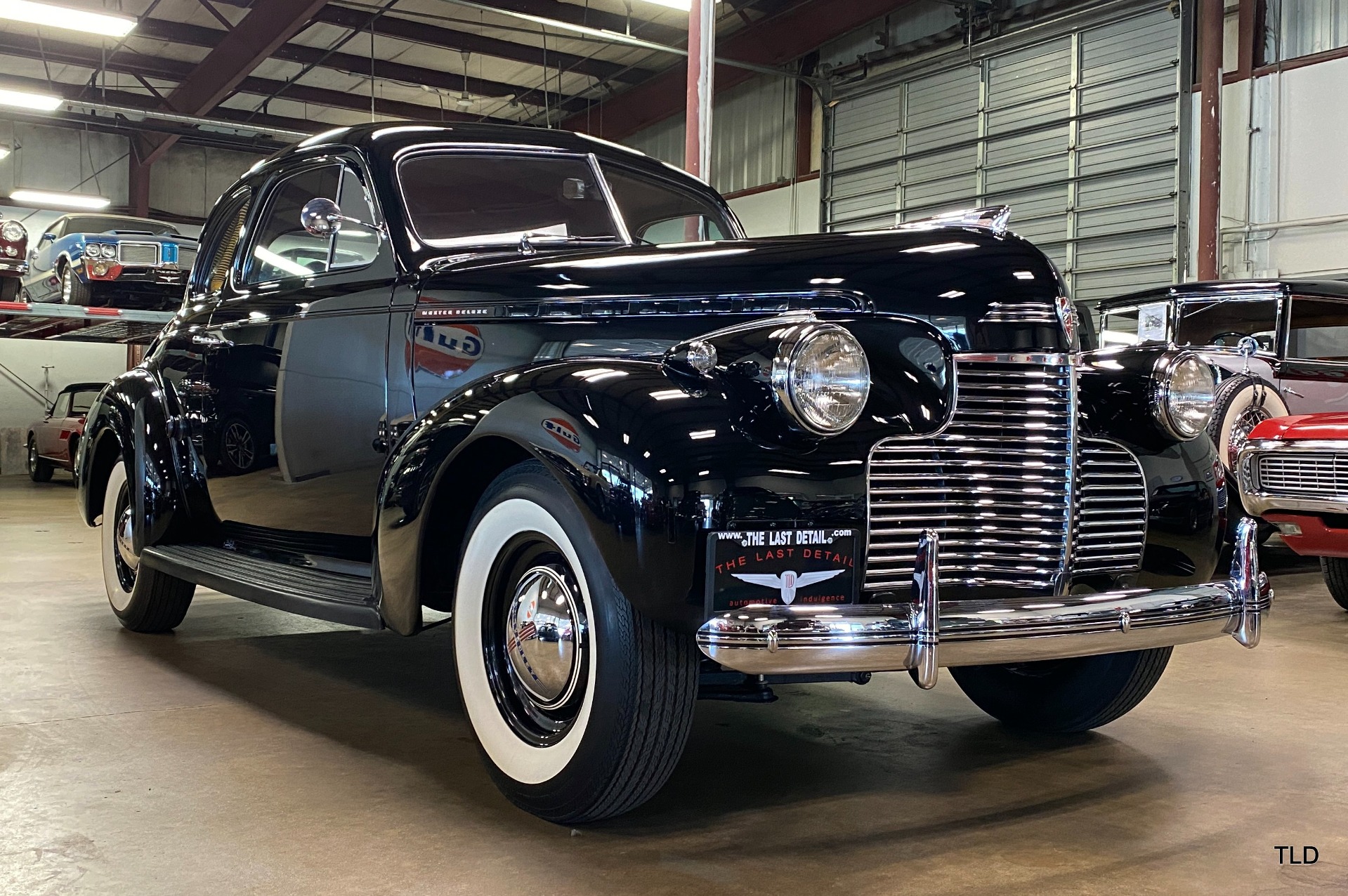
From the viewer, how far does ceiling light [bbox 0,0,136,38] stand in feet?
39.0

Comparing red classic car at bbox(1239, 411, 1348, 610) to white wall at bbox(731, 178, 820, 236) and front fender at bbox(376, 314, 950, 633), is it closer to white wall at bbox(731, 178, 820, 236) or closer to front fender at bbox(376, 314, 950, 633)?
front fender at bbox(376, 314, 950, 633)

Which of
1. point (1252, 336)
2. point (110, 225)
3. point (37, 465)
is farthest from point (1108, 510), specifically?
point (37, 465)

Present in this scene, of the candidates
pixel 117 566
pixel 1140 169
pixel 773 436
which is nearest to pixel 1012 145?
pixel 1140 169

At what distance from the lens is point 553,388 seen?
8.63 ft

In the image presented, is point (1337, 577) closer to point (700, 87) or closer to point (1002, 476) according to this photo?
point (1002, 476)

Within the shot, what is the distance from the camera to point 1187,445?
3.11 metres

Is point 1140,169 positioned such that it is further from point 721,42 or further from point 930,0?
point 721,42

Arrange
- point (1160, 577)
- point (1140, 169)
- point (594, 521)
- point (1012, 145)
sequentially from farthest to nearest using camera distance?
point (1012, 145) → point (1140, 169) → point (1160, 577) → point (594, 521)

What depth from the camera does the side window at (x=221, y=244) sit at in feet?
15.0

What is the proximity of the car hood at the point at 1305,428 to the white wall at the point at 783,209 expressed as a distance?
37.7ft

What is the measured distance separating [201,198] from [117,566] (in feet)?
66.4

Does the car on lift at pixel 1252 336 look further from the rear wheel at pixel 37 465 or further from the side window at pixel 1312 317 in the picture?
the rear wheel at pixel 37 465

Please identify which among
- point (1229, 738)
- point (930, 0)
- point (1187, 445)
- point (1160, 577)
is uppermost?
point (930, 0)

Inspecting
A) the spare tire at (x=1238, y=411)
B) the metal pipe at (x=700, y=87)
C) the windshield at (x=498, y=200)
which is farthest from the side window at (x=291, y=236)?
the spare tire at (x=1238, y=411)
